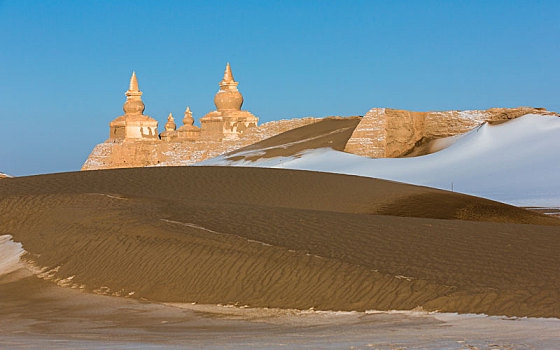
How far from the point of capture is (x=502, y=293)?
6363 mm

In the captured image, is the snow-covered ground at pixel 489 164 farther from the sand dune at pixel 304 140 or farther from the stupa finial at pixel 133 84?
the stupa finial at pixel 133 84

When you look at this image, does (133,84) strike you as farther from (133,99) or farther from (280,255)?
(280,255)

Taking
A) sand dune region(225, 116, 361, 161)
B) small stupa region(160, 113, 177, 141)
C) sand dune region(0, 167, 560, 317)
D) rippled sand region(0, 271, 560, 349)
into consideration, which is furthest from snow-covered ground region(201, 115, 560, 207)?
small stupa region(160, 113, 177, 141)

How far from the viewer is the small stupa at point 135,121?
143 feet

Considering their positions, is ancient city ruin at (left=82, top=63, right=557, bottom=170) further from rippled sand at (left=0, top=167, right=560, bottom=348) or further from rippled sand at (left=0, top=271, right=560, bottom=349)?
rippled sand at (left=0, top=271, right=560, bottom=349)

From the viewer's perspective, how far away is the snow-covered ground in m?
19.2

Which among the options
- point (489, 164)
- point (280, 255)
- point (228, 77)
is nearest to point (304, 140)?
point (228, 77)

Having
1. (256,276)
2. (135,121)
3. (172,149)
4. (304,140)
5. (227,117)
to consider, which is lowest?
(256,276)

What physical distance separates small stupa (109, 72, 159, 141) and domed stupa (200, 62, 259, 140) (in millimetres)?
5564

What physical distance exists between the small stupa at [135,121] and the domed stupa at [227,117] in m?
5.56

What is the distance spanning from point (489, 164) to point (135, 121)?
88.6 ft

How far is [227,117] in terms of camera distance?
38781 mm

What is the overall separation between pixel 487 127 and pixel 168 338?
2148 cm

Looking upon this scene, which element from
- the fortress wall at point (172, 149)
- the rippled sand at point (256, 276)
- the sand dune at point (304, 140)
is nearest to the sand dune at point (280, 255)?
the rippled sand at point (256, 276)
